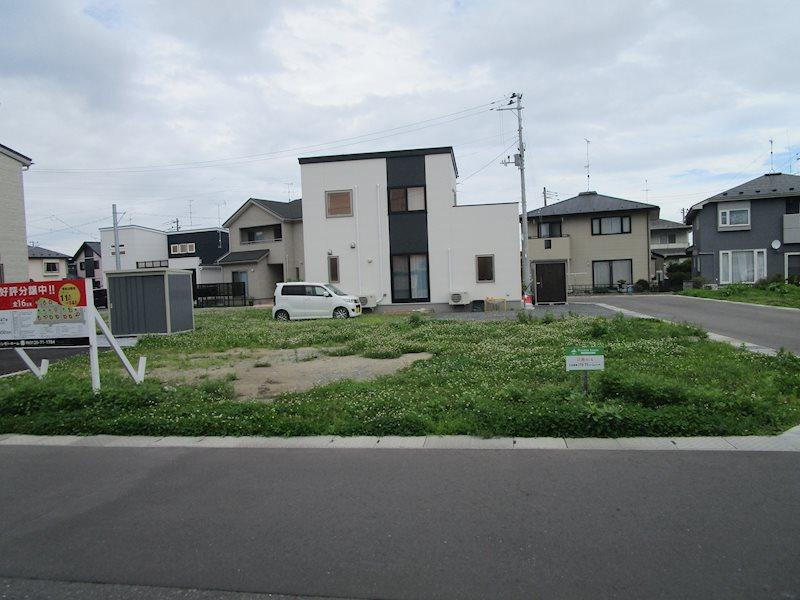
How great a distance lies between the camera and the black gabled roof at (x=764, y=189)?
3478cm

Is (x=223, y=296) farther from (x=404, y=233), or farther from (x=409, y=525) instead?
(x=409, y=525)

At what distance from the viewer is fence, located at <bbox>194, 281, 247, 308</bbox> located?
36.7 metres

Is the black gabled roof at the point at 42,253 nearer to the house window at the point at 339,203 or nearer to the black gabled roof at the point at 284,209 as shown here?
the black gabled roof at the point at 284,209

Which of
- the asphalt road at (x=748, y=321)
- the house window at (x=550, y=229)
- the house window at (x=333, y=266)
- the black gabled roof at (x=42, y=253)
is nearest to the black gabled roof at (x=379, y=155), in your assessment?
the house window at (x=333, y=266)

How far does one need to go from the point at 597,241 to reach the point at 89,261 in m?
50.0

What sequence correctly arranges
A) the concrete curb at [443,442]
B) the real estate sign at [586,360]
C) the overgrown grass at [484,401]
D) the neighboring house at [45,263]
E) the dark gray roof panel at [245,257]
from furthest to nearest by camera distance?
the neighboring house at [45,263], the dark gray roof panel at [245,257], the real estate sign at [586,360], the overgrown grass at [484,401], the concrete curb at [443,442]

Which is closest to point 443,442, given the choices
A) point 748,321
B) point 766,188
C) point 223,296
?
point 748,321

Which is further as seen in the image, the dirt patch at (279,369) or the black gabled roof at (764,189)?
the black gabled roof at (764,189)

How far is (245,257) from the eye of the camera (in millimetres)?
39594

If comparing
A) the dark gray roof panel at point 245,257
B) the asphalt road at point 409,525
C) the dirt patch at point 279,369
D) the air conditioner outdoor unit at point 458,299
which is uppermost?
the dark gray roof panel at point 245,257

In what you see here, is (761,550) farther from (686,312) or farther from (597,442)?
(686,312)

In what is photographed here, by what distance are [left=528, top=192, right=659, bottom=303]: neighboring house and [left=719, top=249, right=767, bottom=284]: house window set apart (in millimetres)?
4565

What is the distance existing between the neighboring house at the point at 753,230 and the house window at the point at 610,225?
4.62 m

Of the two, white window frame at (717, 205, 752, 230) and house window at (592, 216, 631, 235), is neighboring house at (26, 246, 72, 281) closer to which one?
house window at (592, 216, 631, 235)
